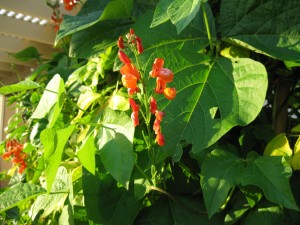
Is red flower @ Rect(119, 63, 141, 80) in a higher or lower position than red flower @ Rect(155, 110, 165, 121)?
higher

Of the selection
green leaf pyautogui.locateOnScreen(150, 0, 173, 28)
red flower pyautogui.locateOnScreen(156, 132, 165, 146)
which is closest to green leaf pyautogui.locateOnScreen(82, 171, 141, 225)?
red flower pyautogui.locateOnScreen(156, 132, 165, 146)

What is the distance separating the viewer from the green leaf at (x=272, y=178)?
2.04 ft

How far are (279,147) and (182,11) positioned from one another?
0.29 meters

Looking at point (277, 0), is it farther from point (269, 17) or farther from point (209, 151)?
point (209, 151)

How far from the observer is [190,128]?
657mm

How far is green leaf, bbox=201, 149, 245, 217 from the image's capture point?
2.11 feet

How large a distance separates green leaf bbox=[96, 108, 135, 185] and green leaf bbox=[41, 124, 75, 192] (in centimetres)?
6

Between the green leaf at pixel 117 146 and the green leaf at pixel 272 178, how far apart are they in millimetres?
166

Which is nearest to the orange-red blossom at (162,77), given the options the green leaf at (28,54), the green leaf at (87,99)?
the green leaf at (87,99)

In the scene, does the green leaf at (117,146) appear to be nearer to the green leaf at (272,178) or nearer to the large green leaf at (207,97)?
the large green leaf at (207,97)

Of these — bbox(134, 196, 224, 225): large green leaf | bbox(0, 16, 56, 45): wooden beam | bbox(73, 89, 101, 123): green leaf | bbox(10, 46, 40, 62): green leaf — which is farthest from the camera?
bbox(0, 16, 56, 45): wooden beam

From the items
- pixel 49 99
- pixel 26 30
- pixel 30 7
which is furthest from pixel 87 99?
pixel 26 30

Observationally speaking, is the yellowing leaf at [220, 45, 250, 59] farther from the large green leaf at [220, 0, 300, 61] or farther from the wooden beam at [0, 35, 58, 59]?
the wooden beam at [0, 35, 58, 59]

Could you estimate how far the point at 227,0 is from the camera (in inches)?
30.1
